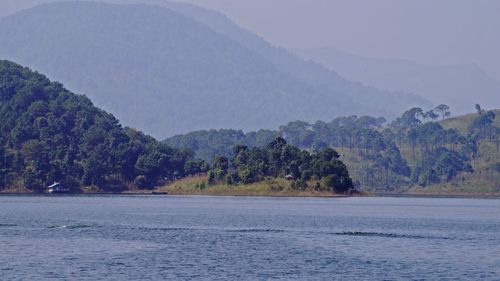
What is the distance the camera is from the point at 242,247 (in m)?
76.8

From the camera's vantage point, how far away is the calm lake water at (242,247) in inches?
2403

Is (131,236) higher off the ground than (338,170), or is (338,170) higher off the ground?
(338,170)

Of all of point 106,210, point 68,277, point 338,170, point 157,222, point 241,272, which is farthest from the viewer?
point 338,170

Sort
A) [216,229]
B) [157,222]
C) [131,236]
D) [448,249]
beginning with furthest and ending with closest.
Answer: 1. [157,222]
2. [216,229]
3. [131,236]
4. [448,249]

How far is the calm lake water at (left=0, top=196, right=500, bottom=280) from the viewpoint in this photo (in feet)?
200

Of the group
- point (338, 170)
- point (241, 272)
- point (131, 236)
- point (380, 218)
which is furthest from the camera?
point (338, 170)

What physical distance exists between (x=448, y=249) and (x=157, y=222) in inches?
1489

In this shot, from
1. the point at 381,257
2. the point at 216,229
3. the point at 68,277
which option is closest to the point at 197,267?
the point at 68,277

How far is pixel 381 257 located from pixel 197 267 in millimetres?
14933

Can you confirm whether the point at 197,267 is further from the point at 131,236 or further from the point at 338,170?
the point at 338,170

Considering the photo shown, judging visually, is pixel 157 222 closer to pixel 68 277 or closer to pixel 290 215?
pixel 290 215

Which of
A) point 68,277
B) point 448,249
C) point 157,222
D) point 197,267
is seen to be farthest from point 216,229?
point 68,277

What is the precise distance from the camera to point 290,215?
406ft

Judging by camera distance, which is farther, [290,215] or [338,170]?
[338,170]
